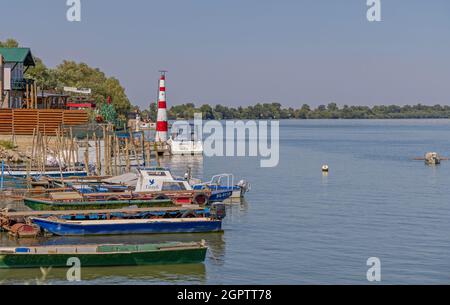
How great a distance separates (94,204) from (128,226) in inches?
170

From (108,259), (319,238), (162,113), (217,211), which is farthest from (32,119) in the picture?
(108,259)

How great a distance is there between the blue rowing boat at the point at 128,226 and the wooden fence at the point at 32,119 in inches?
1453

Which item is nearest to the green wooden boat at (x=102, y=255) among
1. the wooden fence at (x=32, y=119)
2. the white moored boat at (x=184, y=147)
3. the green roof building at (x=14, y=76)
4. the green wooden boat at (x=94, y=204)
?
the green wooden boat at (x=94, y=204)

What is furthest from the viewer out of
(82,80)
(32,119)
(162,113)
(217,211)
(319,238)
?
(82,80)

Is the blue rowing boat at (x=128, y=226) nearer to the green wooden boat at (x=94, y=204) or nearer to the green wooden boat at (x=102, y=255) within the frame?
the green wooden boat at (x=94, y=204)

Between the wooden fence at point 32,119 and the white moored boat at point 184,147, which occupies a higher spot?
the wooden fence at point 32,119

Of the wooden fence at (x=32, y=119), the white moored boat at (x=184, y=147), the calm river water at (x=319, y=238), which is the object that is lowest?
the calm river water at (x=319, y=238)

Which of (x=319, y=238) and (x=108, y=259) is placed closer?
(x=108, y=259)

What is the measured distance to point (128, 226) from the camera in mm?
36531

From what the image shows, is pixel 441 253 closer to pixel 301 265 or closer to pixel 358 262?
pixel 358 262

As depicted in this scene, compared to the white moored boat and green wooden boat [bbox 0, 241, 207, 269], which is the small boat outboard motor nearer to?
green wooden boat [bbox 0, 241, 207, 269]

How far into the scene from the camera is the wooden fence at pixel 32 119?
72.4 meters

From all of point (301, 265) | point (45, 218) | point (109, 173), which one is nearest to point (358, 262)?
point (301, 265)

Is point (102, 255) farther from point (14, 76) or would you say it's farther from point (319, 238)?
point (14, 76)
